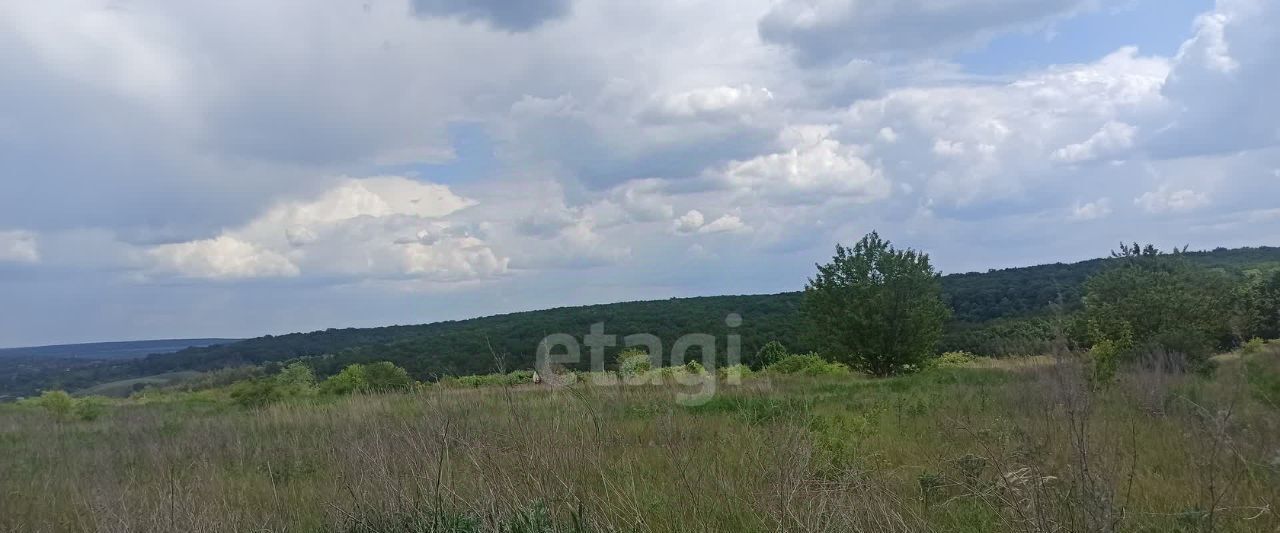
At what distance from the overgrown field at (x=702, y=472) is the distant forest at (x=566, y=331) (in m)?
16.1

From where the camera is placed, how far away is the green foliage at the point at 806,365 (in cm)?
2506

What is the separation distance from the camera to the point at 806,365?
26234 mm

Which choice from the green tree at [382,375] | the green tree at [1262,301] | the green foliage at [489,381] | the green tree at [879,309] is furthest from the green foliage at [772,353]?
the green tree at [1262,301]

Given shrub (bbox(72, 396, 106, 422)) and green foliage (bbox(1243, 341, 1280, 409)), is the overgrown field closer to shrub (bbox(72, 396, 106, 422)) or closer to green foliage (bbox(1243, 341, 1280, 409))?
green foliage (bbox(1243, 341, 1280, 409))

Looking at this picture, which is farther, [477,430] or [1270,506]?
[477,430]

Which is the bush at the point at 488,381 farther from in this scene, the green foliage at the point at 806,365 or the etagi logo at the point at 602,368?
the green foliage at the point at 806,365

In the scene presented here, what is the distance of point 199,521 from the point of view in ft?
13.0

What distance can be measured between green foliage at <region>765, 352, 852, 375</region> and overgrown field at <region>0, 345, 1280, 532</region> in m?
16.1

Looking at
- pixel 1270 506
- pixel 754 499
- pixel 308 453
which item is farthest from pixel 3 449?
pixel 1270 506

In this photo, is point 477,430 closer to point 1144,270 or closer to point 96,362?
point 1144,270

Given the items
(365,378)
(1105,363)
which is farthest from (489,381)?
(365,378)

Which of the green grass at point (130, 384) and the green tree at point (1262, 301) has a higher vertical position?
the green tree at point (1262, 301)

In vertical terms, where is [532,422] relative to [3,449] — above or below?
above

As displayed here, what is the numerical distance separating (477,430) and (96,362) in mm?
63167
